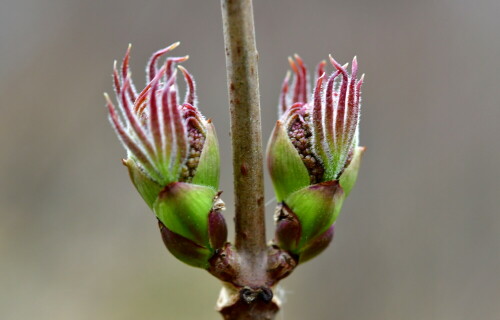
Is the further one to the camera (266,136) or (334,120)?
(266,136)

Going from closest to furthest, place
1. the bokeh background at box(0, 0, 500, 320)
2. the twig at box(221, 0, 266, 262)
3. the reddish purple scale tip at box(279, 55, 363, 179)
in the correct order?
the twig at box(221, 0, 266, 262), the reddish purple scale tip at box(279, 55, 363, 179), the bokeh background at box(0, 0, 500, 320)

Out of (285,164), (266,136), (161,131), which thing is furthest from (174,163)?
(266,136)

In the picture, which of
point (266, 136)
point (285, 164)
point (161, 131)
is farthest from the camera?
point (266, 136)

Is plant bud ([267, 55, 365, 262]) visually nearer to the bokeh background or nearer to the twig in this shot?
the twig

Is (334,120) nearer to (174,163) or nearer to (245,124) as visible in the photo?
Result: (245,124)

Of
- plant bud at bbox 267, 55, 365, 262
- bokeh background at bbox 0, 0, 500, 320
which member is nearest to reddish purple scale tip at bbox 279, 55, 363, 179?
plant bud at bbox 267, 55, 365, 262

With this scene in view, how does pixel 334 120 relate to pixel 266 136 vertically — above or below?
above

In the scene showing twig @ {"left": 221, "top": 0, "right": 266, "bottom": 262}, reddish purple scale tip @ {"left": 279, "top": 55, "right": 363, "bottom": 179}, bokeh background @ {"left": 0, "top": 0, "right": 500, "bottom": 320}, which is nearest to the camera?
twig @ {"left": 221, "top": 0, "right": 266, "bottom": 262}
